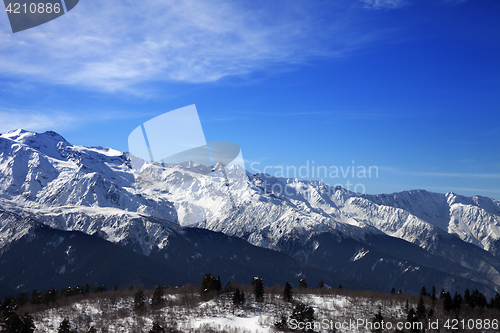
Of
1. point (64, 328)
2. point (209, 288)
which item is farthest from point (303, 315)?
point (64, 328)

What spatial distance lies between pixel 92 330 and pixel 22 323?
15976mm

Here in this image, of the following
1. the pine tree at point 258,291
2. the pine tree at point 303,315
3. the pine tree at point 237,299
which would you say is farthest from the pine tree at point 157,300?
the pine tree at point 303,315

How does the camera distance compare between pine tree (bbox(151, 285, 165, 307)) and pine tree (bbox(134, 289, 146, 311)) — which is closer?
pine tree (bbox(134, 289, 146, 311))

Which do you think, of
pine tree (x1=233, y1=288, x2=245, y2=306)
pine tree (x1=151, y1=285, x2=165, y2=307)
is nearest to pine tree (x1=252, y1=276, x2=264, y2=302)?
pine tree (x1=233, y1=288, x2=245, y2=306)

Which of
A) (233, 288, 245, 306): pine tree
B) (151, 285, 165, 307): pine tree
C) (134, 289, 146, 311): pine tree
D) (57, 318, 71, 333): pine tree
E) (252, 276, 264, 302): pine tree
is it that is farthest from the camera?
(252, 276, 264, 302): pine tree

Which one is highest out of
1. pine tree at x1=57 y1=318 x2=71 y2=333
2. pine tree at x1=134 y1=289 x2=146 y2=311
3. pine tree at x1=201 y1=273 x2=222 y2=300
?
pine tree at x1=201 y1=273 x2=222 y2=300

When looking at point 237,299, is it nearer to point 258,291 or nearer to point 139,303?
point 258,291

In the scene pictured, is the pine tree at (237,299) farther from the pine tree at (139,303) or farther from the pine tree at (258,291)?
the pine tree at (139,303)

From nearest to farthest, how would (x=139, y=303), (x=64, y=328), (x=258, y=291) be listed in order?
(x=64, y=328) → (x=139, y=303) → (x=258, y=291)

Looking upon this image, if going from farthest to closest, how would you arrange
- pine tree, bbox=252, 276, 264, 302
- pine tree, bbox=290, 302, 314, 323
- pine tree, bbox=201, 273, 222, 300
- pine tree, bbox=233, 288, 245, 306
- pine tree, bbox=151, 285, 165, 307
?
pine tree, bbox=252, 276, 264, 302
pine tree, bbox=201, 273, 222, 300
pine tree, bbox=151, 285, 165, 307
pine tree, bbox=233, 288, 245, 306
pine tree, bbox=290, 302, 314, 323

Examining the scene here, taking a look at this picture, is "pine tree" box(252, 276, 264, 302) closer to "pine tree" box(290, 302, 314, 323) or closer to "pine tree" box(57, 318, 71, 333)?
"pine tree" box(290, 302, 314, 323)

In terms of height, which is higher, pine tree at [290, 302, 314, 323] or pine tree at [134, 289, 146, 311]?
pine tree at [134, 289, 146, 311]

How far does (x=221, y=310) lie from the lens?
12306cm

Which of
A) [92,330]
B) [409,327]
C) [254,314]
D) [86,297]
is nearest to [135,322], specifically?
[92,330]
